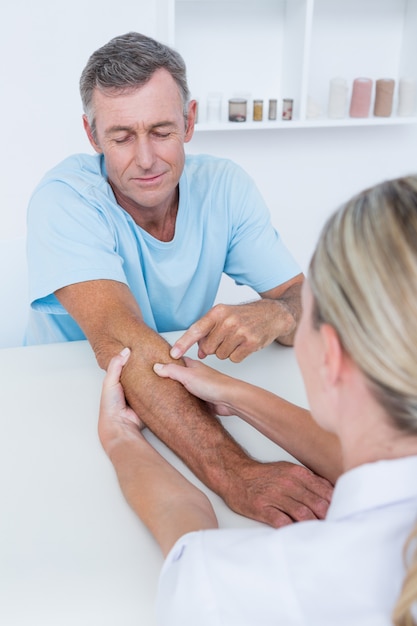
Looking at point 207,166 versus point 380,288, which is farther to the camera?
point 207,166

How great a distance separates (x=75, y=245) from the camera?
4.39 feet

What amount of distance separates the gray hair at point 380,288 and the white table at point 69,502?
0.40m

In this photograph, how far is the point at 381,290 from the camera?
605 mm

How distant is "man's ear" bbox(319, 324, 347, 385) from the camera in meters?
0.67

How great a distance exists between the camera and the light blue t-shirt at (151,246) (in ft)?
4.43

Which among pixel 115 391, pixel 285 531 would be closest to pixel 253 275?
pixel 115 391

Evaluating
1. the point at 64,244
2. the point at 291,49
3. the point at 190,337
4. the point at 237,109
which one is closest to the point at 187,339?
the point at 190,337

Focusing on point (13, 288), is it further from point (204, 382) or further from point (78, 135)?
point (78, 135)

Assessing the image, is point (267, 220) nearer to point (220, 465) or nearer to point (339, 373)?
point (220, 465)

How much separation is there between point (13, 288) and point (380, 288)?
3.99 feet

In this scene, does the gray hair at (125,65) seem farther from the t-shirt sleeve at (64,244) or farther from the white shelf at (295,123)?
the white shelf at (295,123)

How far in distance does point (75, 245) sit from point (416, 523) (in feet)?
3.05

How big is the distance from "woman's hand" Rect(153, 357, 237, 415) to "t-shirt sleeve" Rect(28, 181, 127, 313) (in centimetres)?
25

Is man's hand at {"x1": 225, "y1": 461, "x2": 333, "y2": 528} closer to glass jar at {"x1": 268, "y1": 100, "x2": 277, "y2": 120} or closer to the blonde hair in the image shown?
the blonde hair
